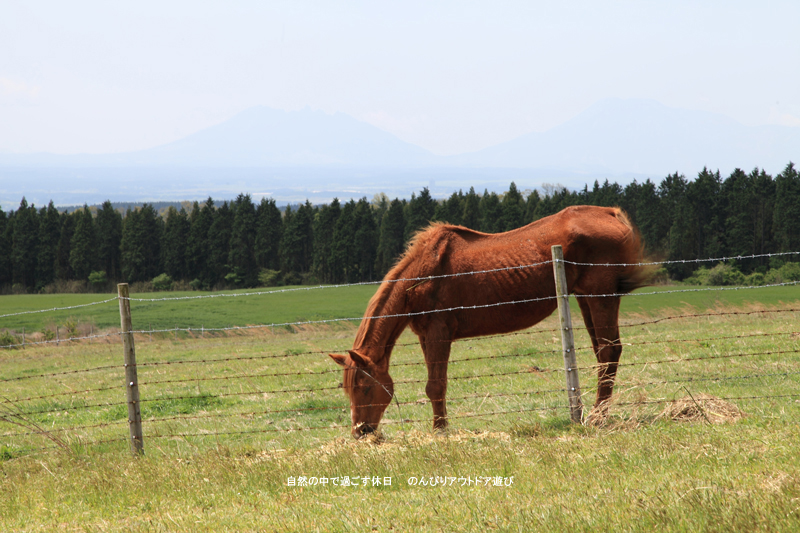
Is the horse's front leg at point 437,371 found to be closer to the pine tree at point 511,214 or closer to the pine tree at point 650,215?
the pine tree at point 511,214

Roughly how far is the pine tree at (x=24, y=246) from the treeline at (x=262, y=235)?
115 millimetres

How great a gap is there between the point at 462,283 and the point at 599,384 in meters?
2.10

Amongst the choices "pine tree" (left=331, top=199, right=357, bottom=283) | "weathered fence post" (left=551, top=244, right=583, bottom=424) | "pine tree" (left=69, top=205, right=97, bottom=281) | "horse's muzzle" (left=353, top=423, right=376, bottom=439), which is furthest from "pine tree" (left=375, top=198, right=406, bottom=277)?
"weathered fence post" (left=551, top=244, right=583, bottom=424)

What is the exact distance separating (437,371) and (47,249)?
73436mm

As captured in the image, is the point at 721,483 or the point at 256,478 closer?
the point at 721,483

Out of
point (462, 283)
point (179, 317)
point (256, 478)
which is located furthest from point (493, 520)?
point (179, 317)

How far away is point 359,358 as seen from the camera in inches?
266

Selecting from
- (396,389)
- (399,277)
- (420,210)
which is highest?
(420,210)

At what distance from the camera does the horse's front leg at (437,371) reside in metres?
7.11

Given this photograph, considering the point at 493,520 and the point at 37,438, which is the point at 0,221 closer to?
the point at 37,438

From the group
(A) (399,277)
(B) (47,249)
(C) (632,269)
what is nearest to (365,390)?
(A) (399,277)

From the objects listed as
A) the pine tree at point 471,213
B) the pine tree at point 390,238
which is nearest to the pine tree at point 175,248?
the pine tree at point 390,238

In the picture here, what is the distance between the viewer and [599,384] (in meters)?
7.26

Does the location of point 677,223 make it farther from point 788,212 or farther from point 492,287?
point 492,287
